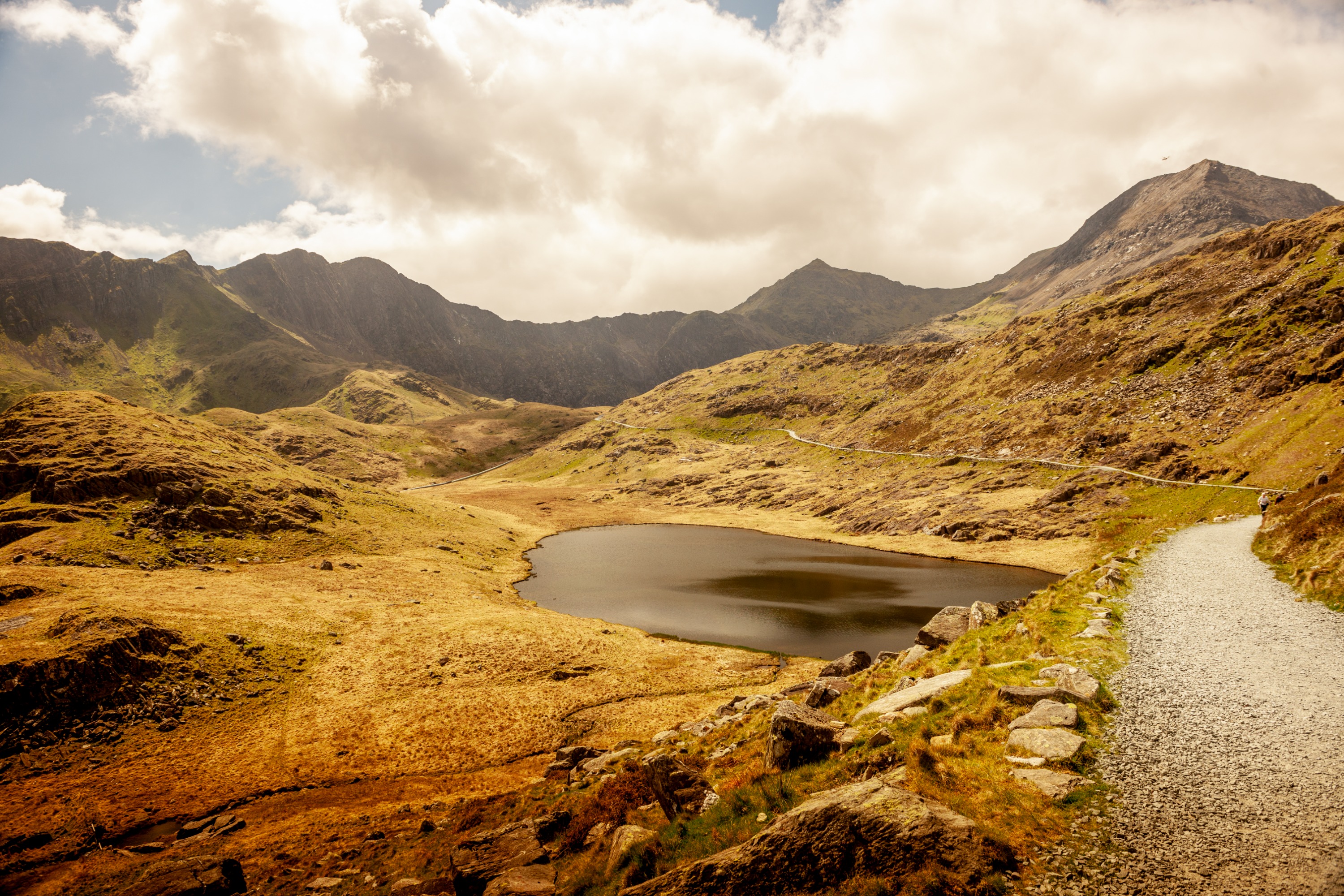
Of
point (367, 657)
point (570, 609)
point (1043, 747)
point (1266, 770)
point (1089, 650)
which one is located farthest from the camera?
point (570, 609)

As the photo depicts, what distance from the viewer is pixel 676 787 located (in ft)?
48.3

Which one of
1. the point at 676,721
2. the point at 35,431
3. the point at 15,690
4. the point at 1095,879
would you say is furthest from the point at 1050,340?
the point at 35,431

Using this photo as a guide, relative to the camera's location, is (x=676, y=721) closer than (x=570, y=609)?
Yes

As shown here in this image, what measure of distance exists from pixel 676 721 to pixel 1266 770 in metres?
24.4

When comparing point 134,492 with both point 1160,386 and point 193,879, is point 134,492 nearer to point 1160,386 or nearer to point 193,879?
point 193,879

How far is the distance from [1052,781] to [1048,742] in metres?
1.78

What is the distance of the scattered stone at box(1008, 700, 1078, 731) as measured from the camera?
13.1 metres

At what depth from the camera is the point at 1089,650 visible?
59.2 feet

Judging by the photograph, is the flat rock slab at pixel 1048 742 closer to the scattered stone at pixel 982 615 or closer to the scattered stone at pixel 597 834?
the scattered stone at pixel 597 834

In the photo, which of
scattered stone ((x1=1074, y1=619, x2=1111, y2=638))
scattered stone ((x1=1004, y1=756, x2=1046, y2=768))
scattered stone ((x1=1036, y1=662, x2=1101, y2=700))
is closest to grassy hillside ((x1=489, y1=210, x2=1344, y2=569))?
scattered stone ((x1=1074, y1=619, x2=1111, y2=638))

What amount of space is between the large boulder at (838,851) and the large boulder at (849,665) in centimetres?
1954

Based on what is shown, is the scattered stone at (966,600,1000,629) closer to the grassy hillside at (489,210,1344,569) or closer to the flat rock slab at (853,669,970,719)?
the flat rock slab at (853,669,970,719)

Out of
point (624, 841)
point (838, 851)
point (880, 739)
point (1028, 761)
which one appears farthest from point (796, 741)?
point (838, 851)

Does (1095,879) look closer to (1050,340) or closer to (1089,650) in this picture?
(1089,650)
